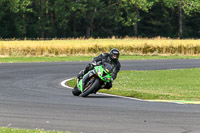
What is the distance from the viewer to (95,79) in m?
15.4

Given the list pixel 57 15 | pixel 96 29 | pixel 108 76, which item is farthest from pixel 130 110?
pixel 96 29

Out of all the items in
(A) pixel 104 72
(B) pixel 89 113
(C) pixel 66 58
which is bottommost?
(C) pixel 66 58

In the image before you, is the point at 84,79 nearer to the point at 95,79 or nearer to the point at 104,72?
the point at 95,79

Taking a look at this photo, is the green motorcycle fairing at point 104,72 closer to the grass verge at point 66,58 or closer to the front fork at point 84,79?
the front fork at point 84,79

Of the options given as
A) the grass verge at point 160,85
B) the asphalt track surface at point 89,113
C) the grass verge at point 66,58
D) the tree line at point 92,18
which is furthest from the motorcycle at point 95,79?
the tree line at point 92,18

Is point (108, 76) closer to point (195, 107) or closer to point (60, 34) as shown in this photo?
point (195, 107)

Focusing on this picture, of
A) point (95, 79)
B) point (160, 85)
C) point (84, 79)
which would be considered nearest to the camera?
point (95, 79)

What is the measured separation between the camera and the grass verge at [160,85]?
16.1 metres

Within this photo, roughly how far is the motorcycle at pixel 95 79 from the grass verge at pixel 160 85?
1.57 meters

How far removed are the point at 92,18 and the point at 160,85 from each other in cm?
5436

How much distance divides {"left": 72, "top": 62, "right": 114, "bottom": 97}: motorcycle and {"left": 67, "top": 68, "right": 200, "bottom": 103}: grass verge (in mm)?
1566

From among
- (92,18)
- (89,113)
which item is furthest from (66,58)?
(92,18)

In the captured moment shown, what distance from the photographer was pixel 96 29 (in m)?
80.2

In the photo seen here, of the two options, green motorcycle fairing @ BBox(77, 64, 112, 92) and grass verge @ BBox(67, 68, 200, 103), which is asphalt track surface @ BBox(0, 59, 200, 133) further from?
grass verge @ BBox(67, 68, 200, 103)
